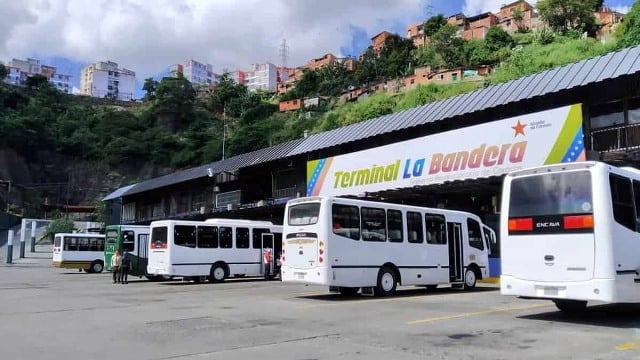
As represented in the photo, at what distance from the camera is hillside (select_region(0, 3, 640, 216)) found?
3538 inches

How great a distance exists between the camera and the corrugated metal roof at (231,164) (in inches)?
1481

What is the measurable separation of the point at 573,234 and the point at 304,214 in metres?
7.82

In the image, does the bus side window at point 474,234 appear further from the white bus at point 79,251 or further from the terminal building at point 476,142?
the white bus at point 79,251

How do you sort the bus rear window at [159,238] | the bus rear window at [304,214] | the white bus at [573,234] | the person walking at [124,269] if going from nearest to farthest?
the white bus at [573,234] → the bus rear window at [304,214] → the bus rear window at [159,238] → the person walking at [124,269]

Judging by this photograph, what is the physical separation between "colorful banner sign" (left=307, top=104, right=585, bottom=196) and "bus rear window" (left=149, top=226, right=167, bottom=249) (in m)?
10.1

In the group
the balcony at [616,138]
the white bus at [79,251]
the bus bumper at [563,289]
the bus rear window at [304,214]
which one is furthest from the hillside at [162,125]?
the bus bumper at [563,289]

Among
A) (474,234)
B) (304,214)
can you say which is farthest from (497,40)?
(304,214)

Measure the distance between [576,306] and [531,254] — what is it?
2.38 meters

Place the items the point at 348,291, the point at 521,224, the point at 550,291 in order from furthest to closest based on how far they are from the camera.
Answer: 1. the point at 348,291
2. the point at 521,224
3. the point at 550,291

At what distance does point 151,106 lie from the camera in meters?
123

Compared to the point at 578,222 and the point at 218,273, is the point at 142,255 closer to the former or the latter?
the point at 218,273

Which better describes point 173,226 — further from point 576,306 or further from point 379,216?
point 576,306

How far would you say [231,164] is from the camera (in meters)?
42.6

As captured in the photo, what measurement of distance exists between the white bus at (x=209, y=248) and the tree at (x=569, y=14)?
7864 centimetres
